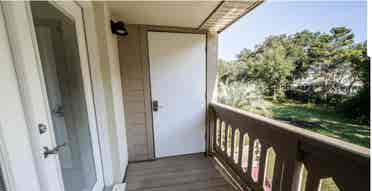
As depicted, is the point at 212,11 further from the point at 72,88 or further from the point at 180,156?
the point at 180,156

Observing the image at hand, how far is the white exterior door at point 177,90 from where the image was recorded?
206cm

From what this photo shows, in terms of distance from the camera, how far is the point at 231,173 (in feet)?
Answer: 5.99

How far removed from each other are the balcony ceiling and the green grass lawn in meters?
1.46

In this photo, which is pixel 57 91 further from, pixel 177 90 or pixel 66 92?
pixel 177 90

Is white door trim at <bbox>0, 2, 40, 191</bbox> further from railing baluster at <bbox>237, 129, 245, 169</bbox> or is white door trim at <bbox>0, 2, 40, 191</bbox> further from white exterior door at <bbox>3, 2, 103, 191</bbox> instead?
railing baluster at <bbox>237, 129, 245, 169</bbox>

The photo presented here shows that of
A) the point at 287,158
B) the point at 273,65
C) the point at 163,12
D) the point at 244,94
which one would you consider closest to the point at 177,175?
the point at 287,158

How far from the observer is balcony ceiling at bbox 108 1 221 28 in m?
1.48

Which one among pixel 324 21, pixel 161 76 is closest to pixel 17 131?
pixel 161 76

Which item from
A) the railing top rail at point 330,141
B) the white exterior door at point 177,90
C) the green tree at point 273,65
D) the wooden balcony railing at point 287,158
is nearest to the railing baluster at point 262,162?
the wooden balcony railing at point 287,158

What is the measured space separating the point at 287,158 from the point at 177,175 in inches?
51.5

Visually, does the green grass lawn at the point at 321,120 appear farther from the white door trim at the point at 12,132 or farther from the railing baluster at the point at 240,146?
the white door trim at the point at 12,132

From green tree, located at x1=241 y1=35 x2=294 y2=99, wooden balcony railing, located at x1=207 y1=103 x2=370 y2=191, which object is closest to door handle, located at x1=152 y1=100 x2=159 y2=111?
wooden balcony railing, located at x1=207 y1=103 x2=370 y2=191

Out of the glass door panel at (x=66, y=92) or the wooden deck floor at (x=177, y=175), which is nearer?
the glass door panel at (x=66, y=92)

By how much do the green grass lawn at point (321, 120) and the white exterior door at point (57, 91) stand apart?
64.7 inches
